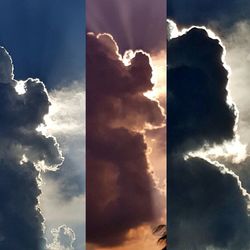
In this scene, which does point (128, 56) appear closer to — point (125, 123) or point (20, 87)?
point (125, 123)

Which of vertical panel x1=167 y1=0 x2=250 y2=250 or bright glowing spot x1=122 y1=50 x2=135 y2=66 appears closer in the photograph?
vertical panel x1=167 y1=0 x2=250 y2=250

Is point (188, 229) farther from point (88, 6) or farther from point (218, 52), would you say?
point (88, 6)

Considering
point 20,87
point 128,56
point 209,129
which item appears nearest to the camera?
point 209,129

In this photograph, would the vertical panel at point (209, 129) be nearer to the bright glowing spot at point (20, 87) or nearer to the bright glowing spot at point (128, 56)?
the bright glowing spot at point (128, 56)

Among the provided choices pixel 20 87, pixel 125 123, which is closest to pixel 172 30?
pixel 125 123

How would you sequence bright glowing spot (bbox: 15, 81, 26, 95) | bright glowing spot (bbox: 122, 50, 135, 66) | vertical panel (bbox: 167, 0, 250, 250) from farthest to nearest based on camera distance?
bright glowing spot (bbox: 15, 81, 26, 95) < bright glowing spot (bbox: 122, 50, 135, 66) < vertical panel (bbox: 167, 0, 250, 250)

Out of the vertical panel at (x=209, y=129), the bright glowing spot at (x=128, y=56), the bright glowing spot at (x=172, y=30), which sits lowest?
the vertical panel at (x=209, y=129)

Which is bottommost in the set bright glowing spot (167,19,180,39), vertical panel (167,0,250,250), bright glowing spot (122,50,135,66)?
vertical panel (167,0,250,250)

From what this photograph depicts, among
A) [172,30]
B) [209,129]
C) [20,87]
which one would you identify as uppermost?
[172,30]

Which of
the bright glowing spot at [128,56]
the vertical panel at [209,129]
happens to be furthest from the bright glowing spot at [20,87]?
the vertical panel at [209,129]

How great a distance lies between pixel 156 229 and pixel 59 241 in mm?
488

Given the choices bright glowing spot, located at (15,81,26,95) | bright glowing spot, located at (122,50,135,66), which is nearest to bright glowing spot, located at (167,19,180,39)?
bright glowing spot, located at (122,50,135,66)

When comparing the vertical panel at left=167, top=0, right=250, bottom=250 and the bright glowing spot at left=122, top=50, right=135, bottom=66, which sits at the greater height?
the bright glowing spot at left=122, top=50, right=135, bottom=66

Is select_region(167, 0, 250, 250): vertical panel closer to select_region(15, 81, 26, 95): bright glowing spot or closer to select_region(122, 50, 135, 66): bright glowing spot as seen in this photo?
select_region(122, 50, 135, 66): bright glowing spot
